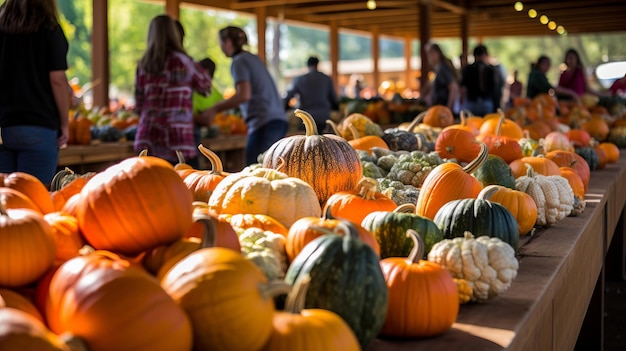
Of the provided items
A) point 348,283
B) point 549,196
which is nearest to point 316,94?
point 549,196

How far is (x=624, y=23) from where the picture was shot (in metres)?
21.3

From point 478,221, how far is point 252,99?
161 inches

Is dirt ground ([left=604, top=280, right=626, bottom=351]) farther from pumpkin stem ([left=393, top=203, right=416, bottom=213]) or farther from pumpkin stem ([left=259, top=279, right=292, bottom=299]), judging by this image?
pumpkin stem ([left=259, top=279, right=292, bottom=299])

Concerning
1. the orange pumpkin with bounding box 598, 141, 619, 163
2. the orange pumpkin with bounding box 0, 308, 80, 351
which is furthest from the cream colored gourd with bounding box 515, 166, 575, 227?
the orange pumpkin with bounding box 598, 141, 619, 163

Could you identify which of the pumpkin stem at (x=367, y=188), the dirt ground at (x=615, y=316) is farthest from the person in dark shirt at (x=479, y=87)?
the pumpkin stem at (x=367, y=188)

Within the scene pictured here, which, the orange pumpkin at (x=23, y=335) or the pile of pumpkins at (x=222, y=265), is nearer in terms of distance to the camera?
the orange pumpkin at (x=23, y=335)

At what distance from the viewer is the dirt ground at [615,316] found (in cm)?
436

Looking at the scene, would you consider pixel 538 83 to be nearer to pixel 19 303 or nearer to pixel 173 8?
pixel 173 8

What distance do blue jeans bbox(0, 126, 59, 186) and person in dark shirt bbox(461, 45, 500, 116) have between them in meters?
6.50

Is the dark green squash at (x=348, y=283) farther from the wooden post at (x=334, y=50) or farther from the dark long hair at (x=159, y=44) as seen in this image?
the wooden post at (x=334, y=50)

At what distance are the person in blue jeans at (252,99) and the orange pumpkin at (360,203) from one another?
12.0 feet

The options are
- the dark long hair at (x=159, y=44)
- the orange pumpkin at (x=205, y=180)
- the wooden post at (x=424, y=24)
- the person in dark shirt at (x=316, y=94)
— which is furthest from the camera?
the wooden post at (x=424, y=24)

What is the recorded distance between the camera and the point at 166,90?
16.4ft

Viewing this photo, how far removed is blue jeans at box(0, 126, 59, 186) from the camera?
3928 mm
